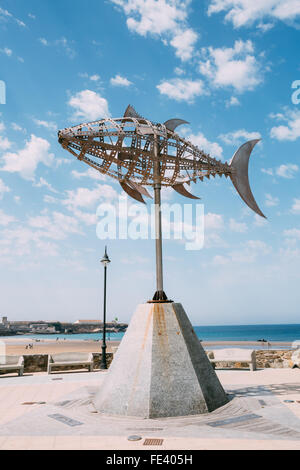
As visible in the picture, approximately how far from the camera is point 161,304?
8688 mm

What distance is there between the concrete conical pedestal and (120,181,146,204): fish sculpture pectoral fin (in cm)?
326

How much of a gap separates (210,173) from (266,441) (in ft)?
22.0

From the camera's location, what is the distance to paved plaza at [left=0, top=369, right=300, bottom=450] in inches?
223

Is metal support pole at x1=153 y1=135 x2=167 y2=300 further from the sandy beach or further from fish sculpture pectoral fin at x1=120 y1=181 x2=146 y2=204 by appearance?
the sandy beach

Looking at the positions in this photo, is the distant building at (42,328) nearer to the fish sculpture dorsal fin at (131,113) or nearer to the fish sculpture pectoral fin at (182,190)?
the fish sculpture pectoral fin at (182,190)

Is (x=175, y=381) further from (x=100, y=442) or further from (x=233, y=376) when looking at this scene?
(x=233, y=376)

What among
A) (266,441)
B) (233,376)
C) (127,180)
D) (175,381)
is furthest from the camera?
(233,376)

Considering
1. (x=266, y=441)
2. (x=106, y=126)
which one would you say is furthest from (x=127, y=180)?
(x=266, y=441)

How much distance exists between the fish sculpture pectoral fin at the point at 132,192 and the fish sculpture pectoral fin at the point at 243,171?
2.71 meters

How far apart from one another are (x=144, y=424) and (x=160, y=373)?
1142mm

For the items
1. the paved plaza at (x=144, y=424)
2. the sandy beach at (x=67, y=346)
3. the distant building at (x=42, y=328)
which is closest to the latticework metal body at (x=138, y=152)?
the paved plaza at (x=144, y=424)

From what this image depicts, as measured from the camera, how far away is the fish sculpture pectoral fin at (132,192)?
10.2 meters

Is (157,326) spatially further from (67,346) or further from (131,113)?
(67,346)
